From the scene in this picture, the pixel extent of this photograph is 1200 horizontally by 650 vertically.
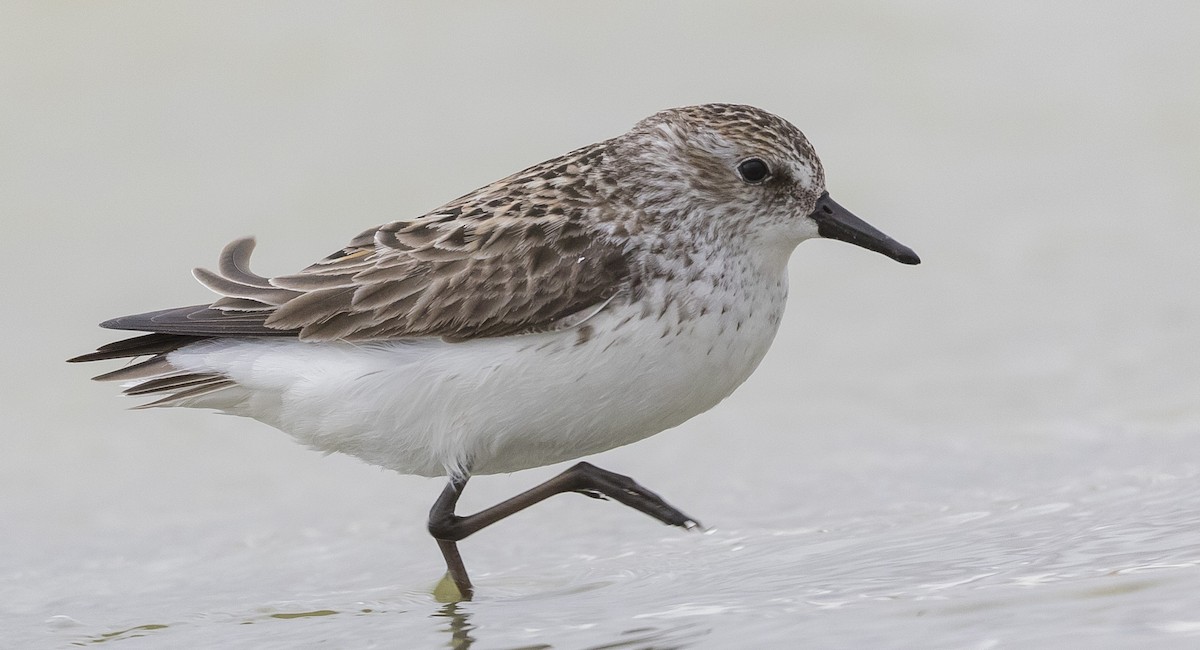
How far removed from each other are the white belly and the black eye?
0.43 metres

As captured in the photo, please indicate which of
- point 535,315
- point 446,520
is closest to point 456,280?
point 535,315

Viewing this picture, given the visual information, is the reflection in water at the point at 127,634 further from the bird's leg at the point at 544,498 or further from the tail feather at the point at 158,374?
the bird's leg at the point at 544,498

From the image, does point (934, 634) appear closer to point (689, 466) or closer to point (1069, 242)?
point (689, 466)

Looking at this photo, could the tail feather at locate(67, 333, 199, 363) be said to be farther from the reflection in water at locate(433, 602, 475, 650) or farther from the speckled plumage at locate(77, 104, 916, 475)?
the reflection in water at locate(433, 602, 475, 650)

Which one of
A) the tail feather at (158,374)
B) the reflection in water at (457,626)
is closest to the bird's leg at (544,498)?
the reflection in water at (457,626)

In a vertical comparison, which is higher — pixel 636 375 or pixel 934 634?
pixel 636 375

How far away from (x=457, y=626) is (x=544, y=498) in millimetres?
892

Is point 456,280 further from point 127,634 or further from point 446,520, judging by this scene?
point 127,634

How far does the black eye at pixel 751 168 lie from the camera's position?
6422mm

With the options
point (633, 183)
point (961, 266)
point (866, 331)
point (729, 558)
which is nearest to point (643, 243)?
point (633, 183)

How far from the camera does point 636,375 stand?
6031 millimetres

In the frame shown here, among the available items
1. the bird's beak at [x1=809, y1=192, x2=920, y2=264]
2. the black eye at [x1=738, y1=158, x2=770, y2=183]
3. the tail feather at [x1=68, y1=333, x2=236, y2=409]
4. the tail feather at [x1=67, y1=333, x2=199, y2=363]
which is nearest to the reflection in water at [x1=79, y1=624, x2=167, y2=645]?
the tail feather at [x1=68, y1=333, x2=236, y2=409]

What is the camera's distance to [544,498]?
6.76m

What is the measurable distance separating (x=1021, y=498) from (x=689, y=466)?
7.06 feet
